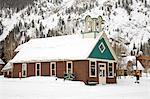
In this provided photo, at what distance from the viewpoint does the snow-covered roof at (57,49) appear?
43469 millimetres

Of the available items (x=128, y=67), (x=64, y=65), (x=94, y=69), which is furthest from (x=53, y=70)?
(x=128, y=67)

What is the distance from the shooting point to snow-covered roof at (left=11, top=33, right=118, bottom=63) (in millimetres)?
43469

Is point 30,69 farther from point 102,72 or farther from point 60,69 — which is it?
point 102,72

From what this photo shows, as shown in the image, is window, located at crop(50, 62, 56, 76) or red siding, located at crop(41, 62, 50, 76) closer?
window, located at crop(50, 62, 56, 76)

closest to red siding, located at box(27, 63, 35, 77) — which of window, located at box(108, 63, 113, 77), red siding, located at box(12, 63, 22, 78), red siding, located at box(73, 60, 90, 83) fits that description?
red siding, located at box(12, 63, 22, 78)

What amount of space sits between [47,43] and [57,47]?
3398 mm

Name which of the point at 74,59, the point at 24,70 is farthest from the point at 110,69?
the point at 24,70

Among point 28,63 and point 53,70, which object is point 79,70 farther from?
point 28,63

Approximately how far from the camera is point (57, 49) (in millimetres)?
46938

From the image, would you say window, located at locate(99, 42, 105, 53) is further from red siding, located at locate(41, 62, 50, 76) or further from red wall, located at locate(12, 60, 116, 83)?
red siding, located at locate(41, 62, 50, 76)

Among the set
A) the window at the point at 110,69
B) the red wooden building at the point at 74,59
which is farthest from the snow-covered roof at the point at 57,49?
the window at the point at 110,69

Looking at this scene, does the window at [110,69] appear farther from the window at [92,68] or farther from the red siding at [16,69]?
the red siding at [16,69]

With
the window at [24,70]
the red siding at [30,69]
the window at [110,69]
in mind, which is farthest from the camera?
the window at [24,70]

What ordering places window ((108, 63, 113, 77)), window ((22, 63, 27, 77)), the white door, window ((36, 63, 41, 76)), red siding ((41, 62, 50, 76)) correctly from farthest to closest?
window ((22, 63, 27, 77)), window ((36, 63, 41, 76)), window ((108, 63, 113, 77)), red siding ((41, 62, 50, 76)), the white door
